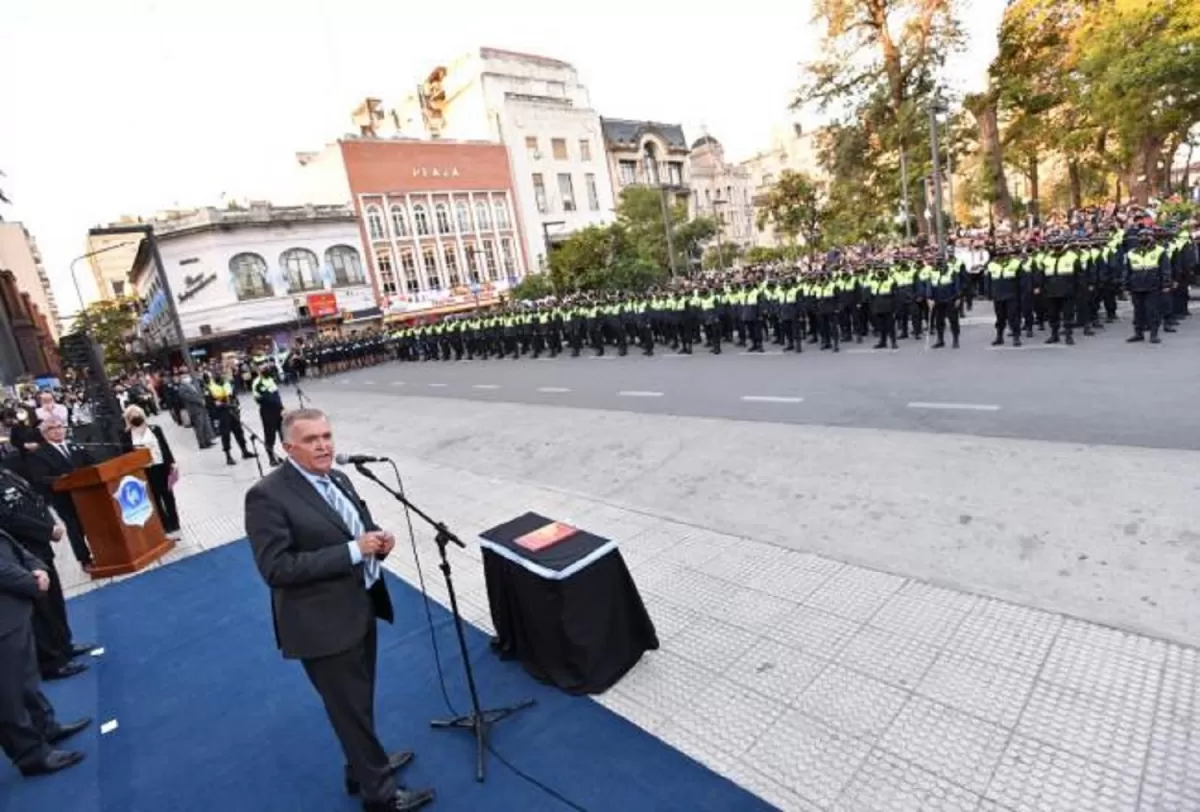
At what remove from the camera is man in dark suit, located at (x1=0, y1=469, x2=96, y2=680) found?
4.95m

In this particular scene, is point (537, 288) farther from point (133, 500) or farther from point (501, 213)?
point (133, 500)

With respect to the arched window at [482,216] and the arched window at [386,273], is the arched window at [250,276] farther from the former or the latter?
the arched window at [482,216]

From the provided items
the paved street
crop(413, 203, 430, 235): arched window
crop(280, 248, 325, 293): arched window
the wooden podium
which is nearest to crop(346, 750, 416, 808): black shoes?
the wooden podium

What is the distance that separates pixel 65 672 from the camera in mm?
5055

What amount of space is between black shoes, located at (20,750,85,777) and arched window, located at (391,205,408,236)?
4769 cm

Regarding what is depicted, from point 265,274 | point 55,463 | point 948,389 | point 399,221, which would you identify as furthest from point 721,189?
point 55,463

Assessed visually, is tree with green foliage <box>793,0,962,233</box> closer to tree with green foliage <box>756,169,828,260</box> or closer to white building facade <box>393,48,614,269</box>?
tree with green foliage <box>756,169,828,260</box>

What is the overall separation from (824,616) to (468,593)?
108 inches

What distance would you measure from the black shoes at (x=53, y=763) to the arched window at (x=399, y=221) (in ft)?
156

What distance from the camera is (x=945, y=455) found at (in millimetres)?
6781

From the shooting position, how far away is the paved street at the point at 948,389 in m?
7.28

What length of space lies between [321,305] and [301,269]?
9.06 ft

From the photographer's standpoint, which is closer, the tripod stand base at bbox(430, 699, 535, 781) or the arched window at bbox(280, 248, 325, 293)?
the tripod stand base at bbox(430, 699, 535, 781)

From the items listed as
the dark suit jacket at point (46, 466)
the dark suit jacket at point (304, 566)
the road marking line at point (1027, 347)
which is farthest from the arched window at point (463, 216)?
the dark suit jacket at point (304, 566)
